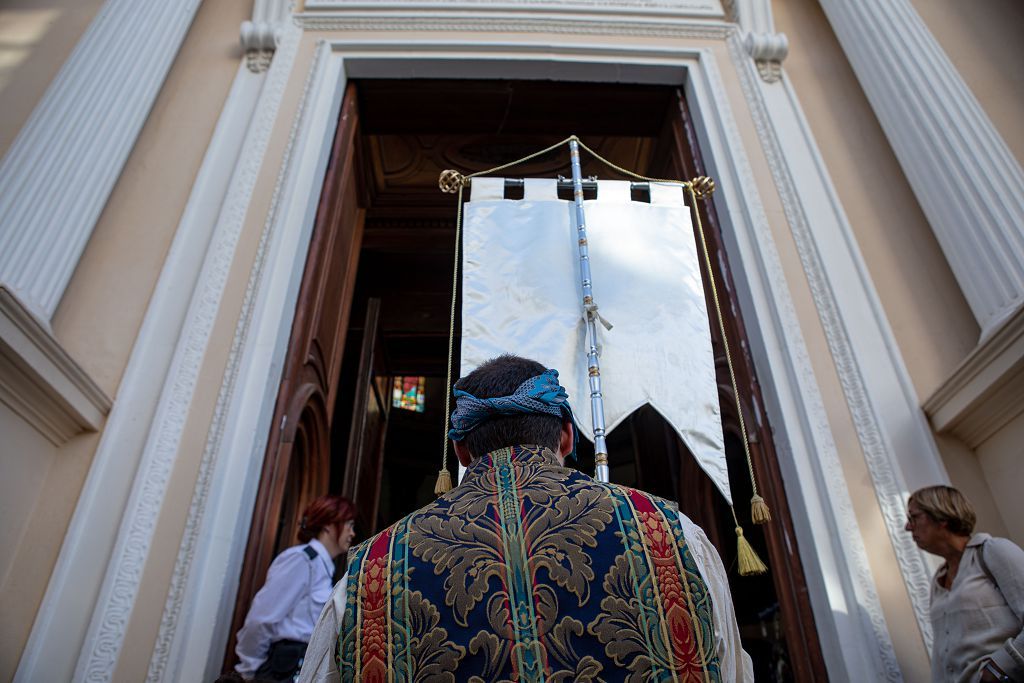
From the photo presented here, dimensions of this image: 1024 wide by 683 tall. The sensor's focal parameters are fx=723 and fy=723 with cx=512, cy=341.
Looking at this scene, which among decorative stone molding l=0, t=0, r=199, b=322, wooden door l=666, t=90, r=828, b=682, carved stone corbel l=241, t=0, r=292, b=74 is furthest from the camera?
carved stone corbel l=241, t=0, r=292, b=74

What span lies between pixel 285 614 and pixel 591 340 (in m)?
1.53

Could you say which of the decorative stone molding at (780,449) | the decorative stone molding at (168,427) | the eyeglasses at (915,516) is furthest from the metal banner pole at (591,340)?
the decorative stone molding at (168,427)

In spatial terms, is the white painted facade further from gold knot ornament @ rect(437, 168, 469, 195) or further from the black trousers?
gold knot ornament @ rect(437, 168, 469, 195)

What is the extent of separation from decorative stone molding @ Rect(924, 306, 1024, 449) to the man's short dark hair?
6.70 ft

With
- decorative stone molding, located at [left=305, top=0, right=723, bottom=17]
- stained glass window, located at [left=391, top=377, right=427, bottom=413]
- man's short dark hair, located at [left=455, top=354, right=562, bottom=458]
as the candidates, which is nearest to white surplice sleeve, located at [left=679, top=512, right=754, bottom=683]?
man's short dark hair, located at [left=455, top=354, right=562, bottom=458]

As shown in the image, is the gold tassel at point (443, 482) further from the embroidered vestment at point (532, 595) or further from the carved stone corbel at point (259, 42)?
the carved stone corbel at point (259, 42)

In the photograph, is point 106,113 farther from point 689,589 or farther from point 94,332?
point 689,589

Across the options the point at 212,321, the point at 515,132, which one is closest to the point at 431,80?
the point at 515,132

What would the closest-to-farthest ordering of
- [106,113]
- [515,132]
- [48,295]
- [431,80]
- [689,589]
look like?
[689,589] → [48,295] → [106,113] → [431,80] → [515,132]

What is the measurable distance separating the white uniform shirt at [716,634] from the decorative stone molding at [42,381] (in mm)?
1868

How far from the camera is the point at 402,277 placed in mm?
7898

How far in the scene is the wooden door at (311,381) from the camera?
9.66ft

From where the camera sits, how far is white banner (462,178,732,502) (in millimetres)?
2910

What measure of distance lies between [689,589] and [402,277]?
275 inches
